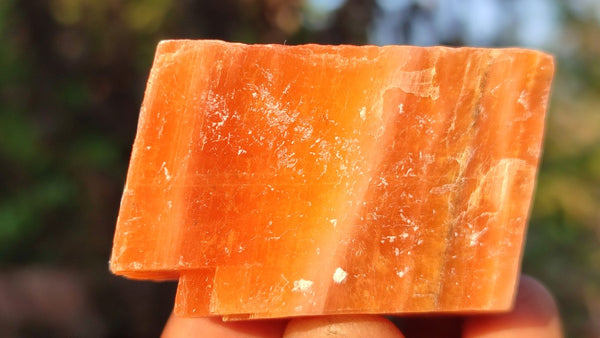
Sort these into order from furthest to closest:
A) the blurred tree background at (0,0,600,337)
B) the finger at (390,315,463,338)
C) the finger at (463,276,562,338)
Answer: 1. the blurred tree background at (0,0,600,337)
2. the finger at (390,315,463,338)
3. the finger at (463,276,562,338)

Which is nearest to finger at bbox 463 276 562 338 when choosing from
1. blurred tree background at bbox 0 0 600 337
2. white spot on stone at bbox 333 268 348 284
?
white spot on stone at bbox 333 268 348 284

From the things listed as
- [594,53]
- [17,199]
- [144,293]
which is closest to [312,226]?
[144,293]

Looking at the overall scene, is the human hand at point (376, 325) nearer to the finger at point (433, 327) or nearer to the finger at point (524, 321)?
the finger at point (524, 321)

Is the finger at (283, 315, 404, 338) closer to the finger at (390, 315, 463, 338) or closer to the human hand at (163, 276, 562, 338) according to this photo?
the human hand at (163, 276, 562, 338)

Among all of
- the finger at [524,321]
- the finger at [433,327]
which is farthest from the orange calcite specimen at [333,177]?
the finger at [433,327]

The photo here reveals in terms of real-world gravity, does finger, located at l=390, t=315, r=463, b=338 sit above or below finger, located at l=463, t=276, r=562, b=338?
below

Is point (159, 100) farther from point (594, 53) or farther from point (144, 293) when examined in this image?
point (594, 53)
